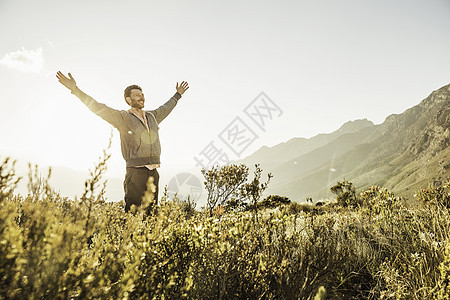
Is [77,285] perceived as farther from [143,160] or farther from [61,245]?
[143,160]

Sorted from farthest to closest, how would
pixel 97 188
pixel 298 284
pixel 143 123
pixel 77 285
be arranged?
pixel 143 123 → pixel 298 284 → pixel 97 188 → pixel 77 285

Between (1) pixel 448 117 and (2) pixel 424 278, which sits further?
(1) pixel 448 117

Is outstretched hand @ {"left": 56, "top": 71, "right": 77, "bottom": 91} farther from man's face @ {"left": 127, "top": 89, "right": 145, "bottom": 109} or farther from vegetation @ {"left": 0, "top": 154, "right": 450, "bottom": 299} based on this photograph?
vegetation @ {"left": 0, "top": 154, "right": 450, "bottom": 299}

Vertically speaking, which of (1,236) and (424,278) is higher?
(1,236)

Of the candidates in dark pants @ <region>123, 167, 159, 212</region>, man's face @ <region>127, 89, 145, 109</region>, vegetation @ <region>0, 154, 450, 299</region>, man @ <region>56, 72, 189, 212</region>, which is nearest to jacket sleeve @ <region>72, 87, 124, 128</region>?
man @ <region>56, 72, 189, 212</region>

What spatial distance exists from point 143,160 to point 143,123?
647mm

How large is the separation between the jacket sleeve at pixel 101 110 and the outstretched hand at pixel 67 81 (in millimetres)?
55

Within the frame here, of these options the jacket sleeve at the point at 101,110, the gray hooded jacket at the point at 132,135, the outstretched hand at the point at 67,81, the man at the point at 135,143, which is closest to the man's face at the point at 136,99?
the man at the point at 135,143

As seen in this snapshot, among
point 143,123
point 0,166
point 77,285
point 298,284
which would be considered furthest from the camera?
point 143,123

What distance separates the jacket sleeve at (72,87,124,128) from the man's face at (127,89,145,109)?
0.42 meters

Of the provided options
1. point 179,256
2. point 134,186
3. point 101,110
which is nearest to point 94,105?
point 101,110

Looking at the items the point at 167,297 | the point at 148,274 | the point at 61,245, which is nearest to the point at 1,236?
the point at 61,245

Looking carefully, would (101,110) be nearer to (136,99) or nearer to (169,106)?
(136,99)

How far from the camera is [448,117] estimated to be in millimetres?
135500
